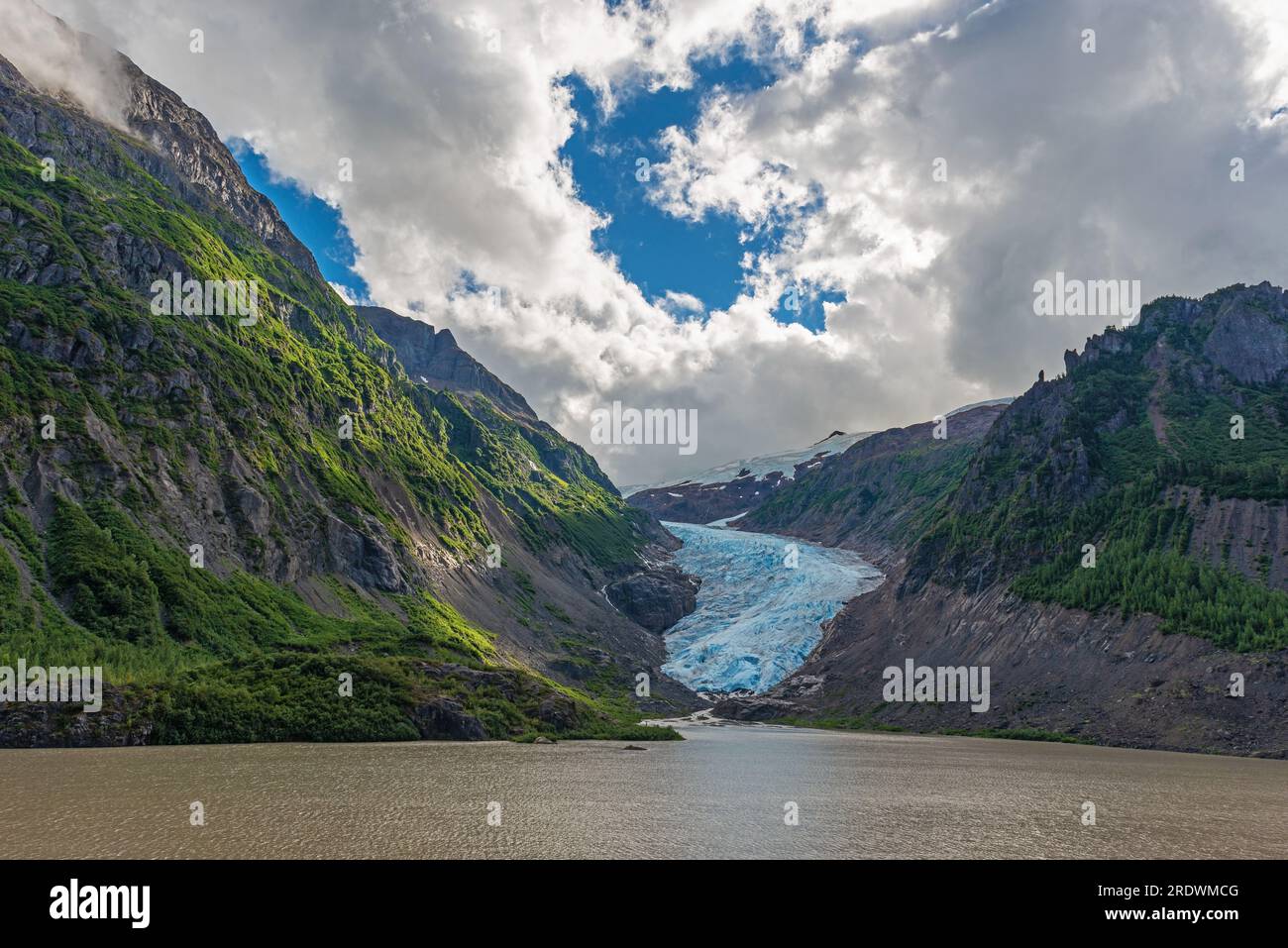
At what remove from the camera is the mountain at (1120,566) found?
89.9 m

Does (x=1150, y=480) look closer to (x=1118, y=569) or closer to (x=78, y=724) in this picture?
(x=1118, y=569)

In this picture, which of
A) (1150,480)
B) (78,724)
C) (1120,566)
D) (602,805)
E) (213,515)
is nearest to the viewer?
(602,805)

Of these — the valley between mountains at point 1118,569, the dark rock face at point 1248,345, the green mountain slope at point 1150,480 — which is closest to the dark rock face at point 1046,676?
the valley between mountains at point 1118,569

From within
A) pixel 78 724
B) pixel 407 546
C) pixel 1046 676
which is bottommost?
pixel 1046 676

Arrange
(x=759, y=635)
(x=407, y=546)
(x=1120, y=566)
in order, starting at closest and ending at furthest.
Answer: (x=1120, y=566)
(x=407, y=546)
(x=759, y=635)

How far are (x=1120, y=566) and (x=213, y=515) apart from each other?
120 meters

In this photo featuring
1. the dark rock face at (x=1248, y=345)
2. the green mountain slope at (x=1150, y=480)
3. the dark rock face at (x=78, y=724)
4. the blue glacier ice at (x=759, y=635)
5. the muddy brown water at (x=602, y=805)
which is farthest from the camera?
the blue glacier ice at (x=759, y=635)

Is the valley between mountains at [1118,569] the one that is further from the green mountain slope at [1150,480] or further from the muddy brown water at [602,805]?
the muddy brown water at [602,805]

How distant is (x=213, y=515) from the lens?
101750 millimetres

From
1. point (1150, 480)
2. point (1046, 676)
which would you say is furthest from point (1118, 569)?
point (1150, 480)

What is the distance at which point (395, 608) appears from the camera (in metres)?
119

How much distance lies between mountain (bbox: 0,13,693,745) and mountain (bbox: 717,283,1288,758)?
1816 inches

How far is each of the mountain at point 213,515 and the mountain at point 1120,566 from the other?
151ft
